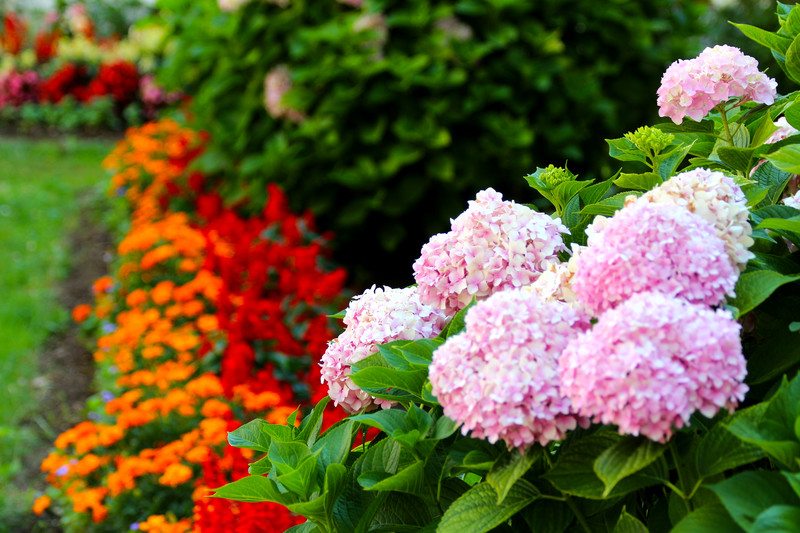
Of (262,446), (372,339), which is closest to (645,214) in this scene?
(372,339)

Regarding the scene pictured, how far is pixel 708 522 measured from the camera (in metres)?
1.32

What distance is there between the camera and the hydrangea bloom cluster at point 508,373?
4.40ft

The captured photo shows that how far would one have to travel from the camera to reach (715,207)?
1.50 metres

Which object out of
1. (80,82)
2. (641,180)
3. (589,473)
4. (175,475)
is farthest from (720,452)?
(80,82)

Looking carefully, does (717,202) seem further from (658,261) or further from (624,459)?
(624,459)

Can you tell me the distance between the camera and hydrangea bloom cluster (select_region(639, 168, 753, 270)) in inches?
58.1

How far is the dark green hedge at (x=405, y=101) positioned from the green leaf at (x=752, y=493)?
385 cm

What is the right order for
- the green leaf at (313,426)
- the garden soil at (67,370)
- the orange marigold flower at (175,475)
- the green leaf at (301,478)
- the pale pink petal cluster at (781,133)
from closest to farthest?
the green leaf at (301,478) → the green leaf at (313,426) → the pale pink petal cluster at (781,133) → the orange marigold flower at (175,475) → the garden soil at (67,370)

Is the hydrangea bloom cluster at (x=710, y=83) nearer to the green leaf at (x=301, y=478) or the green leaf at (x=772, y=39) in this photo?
the green leaf at (x=772, y=39)

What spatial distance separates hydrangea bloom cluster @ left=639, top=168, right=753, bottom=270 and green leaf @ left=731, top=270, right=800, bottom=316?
25mm

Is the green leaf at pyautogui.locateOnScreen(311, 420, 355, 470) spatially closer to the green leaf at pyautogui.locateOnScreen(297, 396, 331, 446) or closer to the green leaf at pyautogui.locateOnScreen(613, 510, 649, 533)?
the green leaf at pyautogui.locateOnScreen(297, 396, 331, 446)

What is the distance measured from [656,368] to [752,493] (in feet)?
0.70

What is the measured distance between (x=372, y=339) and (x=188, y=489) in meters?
1.88

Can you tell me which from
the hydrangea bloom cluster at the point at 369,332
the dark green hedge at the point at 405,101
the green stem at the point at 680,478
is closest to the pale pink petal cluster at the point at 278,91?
the dark green hedge at the point at 405,101
